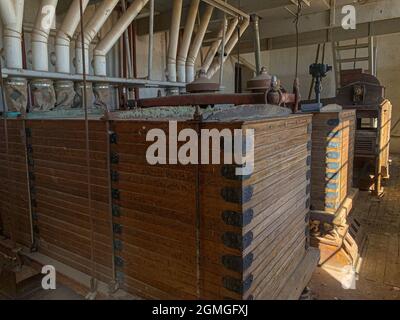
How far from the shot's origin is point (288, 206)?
142cm

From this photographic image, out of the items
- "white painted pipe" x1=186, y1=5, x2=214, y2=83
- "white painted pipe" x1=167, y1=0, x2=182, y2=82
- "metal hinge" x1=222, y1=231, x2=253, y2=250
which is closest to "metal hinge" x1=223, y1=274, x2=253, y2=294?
"metal hinge" x1=222, y1=231, x2=253, y2=250

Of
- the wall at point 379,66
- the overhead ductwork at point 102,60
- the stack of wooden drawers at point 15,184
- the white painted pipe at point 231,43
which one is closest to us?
the stack of wooden drawers at point 15,184

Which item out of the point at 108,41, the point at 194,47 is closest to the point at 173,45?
the point at 194,47

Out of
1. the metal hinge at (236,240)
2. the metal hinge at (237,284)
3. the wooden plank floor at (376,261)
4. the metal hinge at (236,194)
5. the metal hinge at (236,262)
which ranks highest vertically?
the metal hinge at (236,194)

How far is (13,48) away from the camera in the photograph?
5.38 feet

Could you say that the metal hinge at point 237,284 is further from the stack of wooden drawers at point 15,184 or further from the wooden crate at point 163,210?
the stack of wooden drawers at point 15,184

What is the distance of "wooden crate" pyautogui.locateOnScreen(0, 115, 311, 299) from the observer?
1032mm

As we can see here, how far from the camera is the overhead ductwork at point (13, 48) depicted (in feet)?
5.33

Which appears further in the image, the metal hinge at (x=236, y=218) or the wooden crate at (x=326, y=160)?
the wooden crate at (x=326, y=160)

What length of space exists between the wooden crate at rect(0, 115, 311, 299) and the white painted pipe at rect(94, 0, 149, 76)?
2.88ft

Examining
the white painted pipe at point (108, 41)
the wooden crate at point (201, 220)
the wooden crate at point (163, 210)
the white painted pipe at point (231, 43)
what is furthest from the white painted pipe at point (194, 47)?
the wooden crate at point (201, 220)

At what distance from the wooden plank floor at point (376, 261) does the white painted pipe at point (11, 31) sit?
217cm

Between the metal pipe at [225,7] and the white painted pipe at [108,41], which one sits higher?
the metal pipe at [225,7]
